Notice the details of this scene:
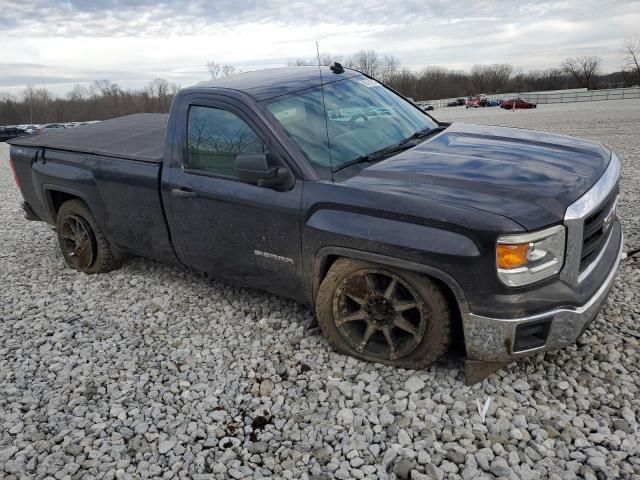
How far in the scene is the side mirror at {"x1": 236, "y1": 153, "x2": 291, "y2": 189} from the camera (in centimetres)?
308

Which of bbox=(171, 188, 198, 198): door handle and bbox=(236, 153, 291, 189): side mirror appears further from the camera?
bbox=(171, 188, 198, 198): door handle

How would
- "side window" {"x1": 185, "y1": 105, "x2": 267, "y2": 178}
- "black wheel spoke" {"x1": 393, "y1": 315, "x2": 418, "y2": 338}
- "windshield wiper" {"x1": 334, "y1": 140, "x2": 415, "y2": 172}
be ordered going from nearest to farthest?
1. "black wheel spoke" {"x1": 393, "y1": 315, "x2": 418, "y2": 338}
2. "windshield wiper" {"x1": 334, "y1": 140, "x2": 415, "y2": 172}
3. "side window" {"x1": 185, "y1": 105, "x2": 267, "y2": 178}

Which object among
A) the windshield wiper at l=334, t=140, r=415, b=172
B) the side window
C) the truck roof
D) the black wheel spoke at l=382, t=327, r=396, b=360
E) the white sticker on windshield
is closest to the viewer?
the black wheel spoke at l=382, t=327, r=396, b=360

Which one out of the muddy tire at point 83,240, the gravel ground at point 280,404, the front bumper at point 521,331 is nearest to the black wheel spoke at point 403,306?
the front bumper at point 521,331

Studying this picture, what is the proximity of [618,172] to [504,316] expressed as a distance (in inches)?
58.7

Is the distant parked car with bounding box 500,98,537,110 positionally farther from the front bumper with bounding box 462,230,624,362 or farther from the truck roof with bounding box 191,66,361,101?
the front bumper with bounding box 462,230,624,362

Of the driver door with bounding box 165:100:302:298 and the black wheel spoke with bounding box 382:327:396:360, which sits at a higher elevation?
the driver door with bounding box 165:100:302:298

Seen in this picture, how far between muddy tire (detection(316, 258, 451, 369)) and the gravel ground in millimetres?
141

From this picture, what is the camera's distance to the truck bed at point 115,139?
14.2ft

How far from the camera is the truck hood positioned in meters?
2.60

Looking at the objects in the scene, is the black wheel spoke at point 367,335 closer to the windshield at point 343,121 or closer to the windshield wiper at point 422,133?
the windshield at point 343,121

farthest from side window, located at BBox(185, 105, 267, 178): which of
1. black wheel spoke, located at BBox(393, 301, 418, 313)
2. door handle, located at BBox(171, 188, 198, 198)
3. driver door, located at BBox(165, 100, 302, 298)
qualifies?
black wheel spoke, located at BBox(393, 301, 418, 313)

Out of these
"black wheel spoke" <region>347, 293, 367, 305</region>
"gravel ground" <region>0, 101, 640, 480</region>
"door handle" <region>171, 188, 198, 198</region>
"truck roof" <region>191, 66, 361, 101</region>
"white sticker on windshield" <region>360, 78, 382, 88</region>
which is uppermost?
"truck roof" <region>191, 66, 361, 101</region>

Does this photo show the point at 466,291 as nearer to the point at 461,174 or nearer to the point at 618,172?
the point at 461,174
